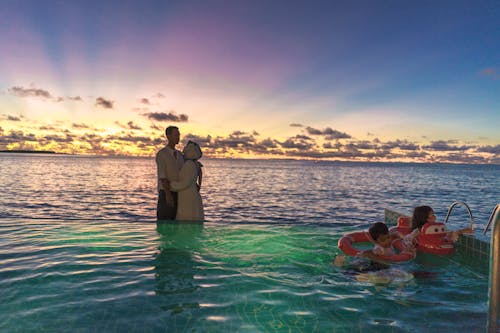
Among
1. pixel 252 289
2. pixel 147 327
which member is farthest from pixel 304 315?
pixel 147 327

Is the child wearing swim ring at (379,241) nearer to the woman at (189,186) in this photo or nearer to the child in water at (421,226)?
the child in water at (421,226)

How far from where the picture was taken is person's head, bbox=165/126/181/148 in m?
9.34

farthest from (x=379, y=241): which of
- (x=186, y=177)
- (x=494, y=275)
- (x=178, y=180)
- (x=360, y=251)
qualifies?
(x=178, y=180)

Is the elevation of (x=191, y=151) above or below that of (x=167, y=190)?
above

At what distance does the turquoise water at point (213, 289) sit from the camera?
15.5ft

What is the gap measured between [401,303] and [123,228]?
819 centimetres

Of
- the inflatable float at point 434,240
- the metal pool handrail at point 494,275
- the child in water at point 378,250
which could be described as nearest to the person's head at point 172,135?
the child in water at point 378,250

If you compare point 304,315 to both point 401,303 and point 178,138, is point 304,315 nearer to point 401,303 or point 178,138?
point 401,303

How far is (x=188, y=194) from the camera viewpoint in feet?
34.6

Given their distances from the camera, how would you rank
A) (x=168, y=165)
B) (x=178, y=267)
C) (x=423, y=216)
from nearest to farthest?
(x=178, y=267) < (x=423, y=216) < (x=168, y=165)

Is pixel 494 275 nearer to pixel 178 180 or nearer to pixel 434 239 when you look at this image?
pixel 434 239

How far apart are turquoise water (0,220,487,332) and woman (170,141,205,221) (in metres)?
1.26

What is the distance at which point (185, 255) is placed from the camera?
7996 millimetres

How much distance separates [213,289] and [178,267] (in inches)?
57.1
